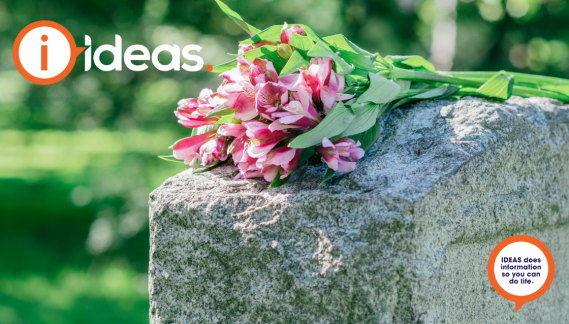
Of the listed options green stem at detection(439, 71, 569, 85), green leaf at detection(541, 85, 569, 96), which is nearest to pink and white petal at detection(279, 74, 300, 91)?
green stem at detection(439, 71, 569, 85)

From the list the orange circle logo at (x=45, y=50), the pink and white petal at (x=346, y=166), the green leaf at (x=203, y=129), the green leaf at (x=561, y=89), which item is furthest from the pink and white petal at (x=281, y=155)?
the orange circle logo at (x=45, y=50)

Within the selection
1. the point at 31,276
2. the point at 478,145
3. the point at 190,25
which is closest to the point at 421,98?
the point at 478,145

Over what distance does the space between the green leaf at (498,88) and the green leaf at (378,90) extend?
1.16ft

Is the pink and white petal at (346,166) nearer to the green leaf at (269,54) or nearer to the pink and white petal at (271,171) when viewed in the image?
the pink and white petal at (271,171)

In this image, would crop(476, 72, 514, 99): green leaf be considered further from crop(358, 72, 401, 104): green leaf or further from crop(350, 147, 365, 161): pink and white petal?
crop(350, 147, 365, 161): pink and white petal

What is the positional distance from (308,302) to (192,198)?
0.38 m

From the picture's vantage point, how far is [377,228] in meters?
0.94

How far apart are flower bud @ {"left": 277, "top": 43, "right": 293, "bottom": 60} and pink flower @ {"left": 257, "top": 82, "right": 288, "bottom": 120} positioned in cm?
11

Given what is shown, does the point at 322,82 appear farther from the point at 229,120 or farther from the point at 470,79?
the point at 470,79

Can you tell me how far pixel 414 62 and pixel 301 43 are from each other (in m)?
0.54

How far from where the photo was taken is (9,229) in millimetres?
6133

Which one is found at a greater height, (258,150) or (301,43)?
(301,43)

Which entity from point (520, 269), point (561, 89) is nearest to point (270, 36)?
point (520, 269)

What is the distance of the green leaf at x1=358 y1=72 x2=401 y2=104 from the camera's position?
3.54ft
